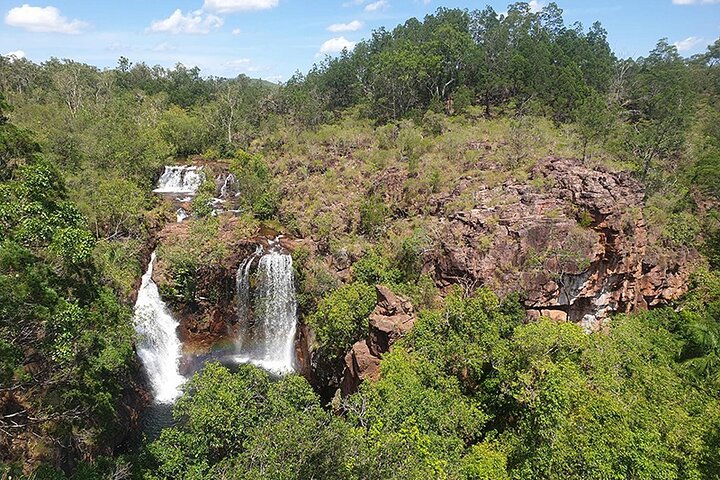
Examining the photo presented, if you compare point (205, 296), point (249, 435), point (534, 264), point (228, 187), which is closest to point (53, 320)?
point (249, 435)

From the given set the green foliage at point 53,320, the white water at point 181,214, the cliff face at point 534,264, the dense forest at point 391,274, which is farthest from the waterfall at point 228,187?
the green foliage at point 53,320

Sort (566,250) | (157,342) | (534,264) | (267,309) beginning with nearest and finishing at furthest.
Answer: (534,264) < (566,250) < (157,342) < (267,309)

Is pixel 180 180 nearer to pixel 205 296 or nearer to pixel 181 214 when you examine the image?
pixel 181 214

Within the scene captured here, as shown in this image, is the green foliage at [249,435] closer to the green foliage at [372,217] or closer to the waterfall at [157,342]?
the waterfall at [157,342]

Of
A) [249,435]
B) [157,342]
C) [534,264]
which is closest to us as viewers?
[249,435]

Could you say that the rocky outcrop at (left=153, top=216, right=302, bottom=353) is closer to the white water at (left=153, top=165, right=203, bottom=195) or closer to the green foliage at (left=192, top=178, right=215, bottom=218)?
the green foliage at (left=192, top=178, right=215, bottom=218)

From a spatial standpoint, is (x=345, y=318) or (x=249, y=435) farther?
(x=345, y=318)

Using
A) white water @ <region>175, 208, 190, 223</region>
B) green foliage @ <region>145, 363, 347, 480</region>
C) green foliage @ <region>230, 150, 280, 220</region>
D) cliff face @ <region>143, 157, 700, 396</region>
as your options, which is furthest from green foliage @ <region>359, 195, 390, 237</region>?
green foliage @ <region>145, 363, 347, 480</region>
